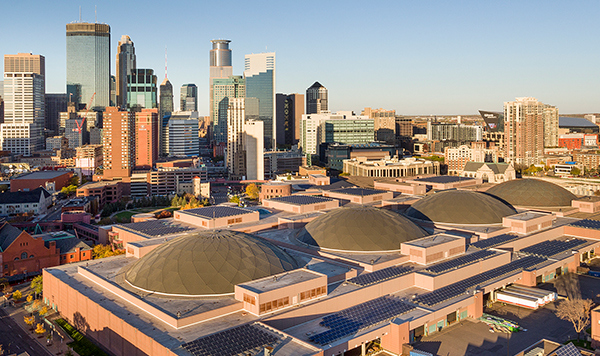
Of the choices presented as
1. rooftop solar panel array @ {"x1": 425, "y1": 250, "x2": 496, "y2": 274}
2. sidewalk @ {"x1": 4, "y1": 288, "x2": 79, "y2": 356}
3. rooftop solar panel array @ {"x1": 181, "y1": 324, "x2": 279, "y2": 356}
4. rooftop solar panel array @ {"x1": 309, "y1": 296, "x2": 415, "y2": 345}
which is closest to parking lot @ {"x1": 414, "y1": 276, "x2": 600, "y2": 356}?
rooftop solar panel array @ {"x1": 309, "y1": 296, "x2": 415, "y2": 345}

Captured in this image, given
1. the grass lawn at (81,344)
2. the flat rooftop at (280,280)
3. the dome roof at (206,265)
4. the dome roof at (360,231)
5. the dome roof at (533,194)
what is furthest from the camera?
the dome roof at (533,194)

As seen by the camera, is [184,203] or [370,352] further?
[184,203]

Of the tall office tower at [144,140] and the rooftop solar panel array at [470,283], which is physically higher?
the tall office tower at [144,140]

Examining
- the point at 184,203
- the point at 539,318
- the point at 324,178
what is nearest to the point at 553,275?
the point at 539,318

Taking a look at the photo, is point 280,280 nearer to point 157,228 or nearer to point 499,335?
point 499,335

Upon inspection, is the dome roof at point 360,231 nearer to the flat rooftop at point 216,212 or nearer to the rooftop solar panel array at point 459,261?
the rooftop solar panel array at point 459,261

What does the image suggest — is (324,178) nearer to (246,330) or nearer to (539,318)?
(539,318)

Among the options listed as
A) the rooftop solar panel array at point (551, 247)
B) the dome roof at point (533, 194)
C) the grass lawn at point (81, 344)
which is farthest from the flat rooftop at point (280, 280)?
the dome roof at point (533, 194)

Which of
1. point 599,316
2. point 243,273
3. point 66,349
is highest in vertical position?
point 243,273
